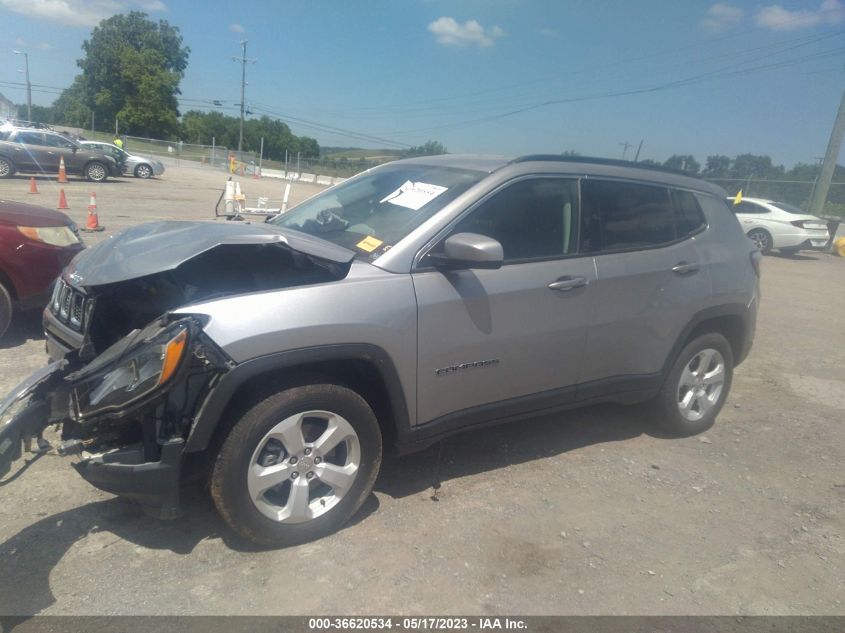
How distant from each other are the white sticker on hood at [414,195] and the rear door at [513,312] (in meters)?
0.29

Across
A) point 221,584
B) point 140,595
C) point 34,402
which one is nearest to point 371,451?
point 221,584

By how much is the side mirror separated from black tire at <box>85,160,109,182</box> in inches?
957

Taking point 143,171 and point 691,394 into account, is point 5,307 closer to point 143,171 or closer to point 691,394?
point 691,394

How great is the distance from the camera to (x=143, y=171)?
2911 cm

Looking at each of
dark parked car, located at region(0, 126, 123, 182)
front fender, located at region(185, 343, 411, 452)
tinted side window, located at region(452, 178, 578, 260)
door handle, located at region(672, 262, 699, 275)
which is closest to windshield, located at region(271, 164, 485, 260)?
tinted side window, located at region(452, 178, 578, 260)

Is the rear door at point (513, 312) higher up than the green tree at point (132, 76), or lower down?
lower down

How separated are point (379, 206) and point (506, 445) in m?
1.82

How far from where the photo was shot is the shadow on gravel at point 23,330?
5.45 meters

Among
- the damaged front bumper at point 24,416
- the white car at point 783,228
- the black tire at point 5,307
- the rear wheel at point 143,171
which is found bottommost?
the rear wheel at point 143,171

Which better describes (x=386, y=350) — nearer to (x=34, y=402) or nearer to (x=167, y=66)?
(x=34, y=402)

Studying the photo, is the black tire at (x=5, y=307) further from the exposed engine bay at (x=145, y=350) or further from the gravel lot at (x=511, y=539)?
the exposed engine bay at (x=145, y=350)

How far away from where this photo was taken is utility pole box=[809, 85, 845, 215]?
22.5m

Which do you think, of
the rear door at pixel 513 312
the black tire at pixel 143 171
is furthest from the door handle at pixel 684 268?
the black tire at pixel 143 171

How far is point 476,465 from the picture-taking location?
4043mm
